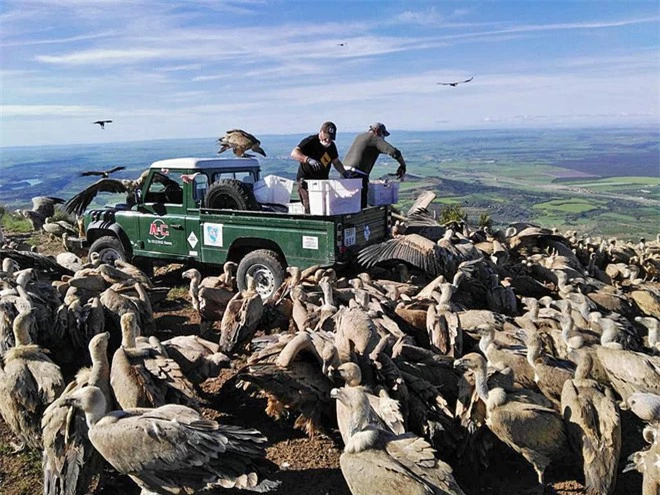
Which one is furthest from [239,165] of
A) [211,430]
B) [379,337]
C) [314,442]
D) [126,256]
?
[211,430]

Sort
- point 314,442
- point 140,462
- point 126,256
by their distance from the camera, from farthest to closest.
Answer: point 126,256
point 314,442
point 140,462

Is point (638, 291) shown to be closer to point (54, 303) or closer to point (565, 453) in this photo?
point (565, 453)

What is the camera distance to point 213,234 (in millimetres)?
9812

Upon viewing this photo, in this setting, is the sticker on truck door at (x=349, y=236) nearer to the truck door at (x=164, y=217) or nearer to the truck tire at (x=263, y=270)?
the truck tire at (x=263, y=270)

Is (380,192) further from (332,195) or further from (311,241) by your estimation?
(311,241)

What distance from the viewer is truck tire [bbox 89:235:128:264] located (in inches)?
432

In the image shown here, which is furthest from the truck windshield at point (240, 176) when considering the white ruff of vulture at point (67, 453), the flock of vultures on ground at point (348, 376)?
the white ruff of vulture at point (67, 453)

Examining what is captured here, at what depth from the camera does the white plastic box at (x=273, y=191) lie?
10.4 m

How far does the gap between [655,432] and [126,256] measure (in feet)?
29.1

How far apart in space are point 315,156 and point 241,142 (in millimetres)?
2549

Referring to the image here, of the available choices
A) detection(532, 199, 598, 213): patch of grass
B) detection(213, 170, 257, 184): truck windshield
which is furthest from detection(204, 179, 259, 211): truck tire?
detection(532, 199, 598, 213): patch of grass

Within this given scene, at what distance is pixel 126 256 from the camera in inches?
431

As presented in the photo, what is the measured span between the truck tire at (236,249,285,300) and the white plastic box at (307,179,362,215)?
1.02 metres

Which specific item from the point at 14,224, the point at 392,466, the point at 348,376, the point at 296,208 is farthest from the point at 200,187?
the point at 14,224
